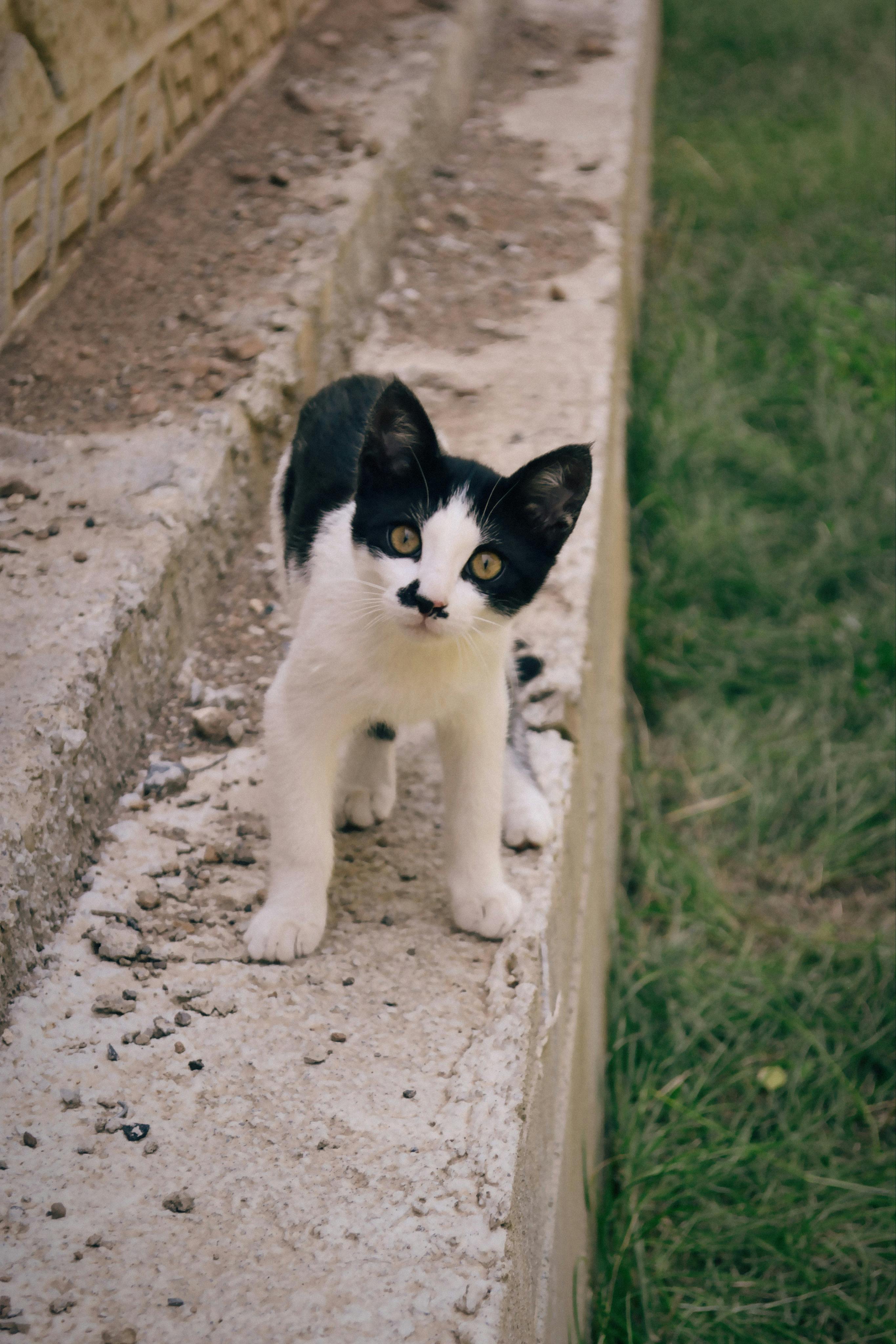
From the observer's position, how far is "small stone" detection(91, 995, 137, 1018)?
1551mm

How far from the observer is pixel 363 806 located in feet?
6.46

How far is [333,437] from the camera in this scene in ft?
5.98

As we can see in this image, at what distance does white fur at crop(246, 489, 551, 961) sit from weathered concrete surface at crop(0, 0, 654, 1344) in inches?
3.4

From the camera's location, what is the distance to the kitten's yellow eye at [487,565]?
4.88 feet

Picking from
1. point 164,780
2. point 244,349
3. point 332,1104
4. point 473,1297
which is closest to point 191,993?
point 332,1104

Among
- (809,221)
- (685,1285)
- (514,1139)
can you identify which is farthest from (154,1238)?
(809,221)

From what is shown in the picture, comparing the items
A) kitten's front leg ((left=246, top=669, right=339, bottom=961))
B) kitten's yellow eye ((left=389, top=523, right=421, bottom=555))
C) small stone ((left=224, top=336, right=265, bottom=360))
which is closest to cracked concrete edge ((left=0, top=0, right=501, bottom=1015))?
small stone ((left=224, top=336, right=265, bottom=360))

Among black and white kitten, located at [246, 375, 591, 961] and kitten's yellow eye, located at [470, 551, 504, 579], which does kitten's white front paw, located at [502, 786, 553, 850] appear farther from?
kitten's yellow eye, located at [470, 551, 504, 579]

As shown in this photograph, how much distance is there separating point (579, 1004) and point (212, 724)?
2.87 ft

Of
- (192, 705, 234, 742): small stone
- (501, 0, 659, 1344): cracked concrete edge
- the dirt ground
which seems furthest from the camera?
the dirt ground

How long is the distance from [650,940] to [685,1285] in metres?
0.88

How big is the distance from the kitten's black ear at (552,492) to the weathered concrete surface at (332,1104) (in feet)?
2.10

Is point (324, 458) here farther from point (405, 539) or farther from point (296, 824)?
point (296, 824)

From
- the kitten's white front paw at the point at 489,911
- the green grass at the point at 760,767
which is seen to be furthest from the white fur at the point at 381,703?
the green grass at the point at 760,767
